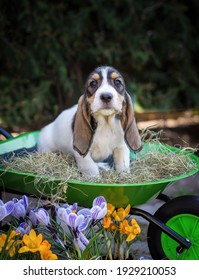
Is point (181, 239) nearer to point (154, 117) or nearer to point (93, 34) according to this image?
point (154, 117)

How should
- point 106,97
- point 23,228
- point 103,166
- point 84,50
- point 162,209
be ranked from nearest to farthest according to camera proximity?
1. point 23,228
2. point 106,97
3. point 162,209
4. point 103,166
5. point 84,50

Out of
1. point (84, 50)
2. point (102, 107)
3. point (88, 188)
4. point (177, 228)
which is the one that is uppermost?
point (84, 50)

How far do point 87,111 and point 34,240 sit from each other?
33.6 inches

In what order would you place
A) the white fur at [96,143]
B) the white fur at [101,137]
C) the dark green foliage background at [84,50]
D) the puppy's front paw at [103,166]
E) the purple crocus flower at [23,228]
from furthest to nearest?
the dark green foliage background at [84,50]
the puppy's front paw at [103,166]
the white fur at [96,143]
the white fur at [101,137]
the purple crocus flower at [23,228]

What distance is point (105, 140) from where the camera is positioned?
10.3 feet

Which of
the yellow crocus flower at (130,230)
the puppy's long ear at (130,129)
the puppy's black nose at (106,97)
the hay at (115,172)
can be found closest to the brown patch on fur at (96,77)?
the puppy's black nose at (106,97)

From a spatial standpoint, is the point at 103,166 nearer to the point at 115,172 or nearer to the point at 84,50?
the point at 115,172

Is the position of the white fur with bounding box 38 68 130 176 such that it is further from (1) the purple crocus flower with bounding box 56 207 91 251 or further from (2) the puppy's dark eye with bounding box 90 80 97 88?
(1) the purple crocus flower with bounding box 56 207 91 251

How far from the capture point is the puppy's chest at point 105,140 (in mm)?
3102

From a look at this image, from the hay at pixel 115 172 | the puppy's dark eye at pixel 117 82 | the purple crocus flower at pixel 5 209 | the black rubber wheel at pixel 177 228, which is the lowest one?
the black rubber wheel at pixel 177 228

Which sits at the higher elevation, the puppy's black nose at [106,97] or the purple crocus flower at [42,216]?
the puppy's black nose at [106,97]

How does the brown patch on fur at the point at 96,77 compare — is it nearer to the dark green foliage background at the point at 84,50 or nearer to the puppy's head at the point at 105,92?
the puppy's head at the point at 105,92

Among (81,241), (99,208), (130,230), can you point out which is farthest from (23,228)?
(130,230)

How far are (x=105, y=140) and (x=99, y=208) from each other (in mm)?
661
